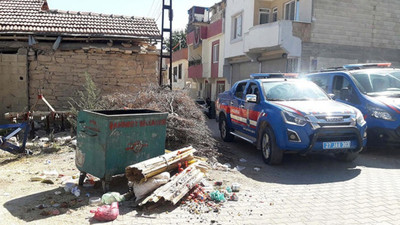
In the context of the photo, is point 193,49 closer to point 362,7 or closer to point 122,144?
point 362,7

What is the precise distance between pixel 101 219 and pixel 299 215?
8.18 ft

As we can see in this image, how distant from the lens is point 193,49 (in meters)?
31.8

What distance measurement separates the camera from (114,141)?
4.85 metres

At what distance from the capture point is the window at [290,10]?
17.1 m

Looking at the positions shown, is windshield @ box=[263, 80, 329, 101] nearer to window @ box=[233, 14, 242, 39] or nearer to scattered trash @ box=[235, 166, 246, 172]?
scattered trash @ box=[235, 166, 246, 172]

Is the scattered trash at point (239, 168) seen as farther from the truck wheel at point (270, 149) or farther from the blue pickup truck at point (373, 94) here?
the blue pickup truck at point (373, 94)

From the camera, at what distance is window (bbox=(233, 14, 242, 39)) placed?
20953 mm

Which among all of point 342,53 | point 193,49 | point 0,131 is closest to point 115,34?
point 0,131

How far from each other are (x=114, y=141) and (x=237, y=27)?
17.9m

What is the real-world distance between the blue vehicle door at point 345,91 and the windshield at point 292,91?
3.99 feet

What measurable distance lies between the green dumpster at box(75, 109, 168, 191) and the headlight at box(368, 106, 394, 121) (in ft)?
16.6

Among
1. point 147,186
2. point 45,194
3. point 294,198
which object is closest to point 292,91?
point 294,198

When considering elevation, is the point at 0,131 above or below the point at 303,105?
below

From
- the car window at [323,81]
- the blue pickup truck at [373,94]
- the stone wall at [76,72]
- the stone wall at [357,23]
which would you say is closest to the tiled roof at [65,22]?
the stone wall at [76,72]
